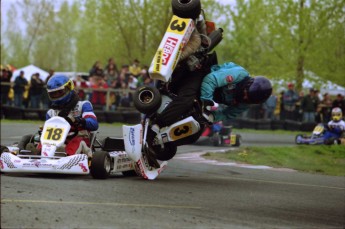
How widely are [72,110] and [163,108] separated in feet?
3.63

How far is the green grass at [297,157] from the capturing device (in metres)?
12.1

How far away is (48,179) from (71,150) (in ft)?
2.31

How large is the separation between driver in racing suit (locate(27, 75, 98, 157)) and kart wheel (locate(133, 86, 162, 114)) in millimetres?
566

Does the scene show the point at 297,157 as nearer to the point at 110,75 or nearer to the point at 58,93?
the point at 58,93

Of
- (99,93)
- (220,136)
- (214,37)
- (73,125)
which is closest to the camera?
(73,125)

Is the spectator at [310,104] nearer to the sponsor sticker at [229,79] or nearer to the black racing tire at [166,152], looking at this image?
the sponsor sticker at [229,79]

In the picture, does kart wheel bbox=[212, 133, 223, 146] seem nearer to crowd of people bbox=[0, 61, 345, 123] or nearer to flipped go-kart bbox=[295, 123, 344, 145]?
flipped go-kart bbox=[295, 123, 344, 145]

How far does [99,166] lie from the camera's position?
27.8ft

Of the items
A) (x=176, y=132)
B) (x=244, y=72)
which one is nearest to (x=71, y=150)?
(x=176, y=132)

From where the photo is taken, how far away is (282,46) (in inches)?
899

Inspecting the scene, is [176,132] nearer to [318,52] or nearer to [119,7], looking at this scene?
[318,52]

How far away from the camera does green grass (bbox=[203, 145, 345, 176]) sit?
12.1 meters

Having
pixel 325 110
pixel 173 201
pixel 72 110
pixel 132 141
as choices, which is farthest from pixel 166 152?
pixel 325 110

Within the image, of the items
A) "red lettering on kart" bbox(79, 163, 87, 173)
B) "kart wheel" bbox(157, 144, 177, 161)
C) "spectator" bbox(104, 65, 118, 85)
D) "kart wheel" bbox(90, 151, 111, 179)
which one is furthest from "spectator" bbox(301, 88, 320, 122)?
"red lettering on kart" bbox(79, 163, 87, 173)
